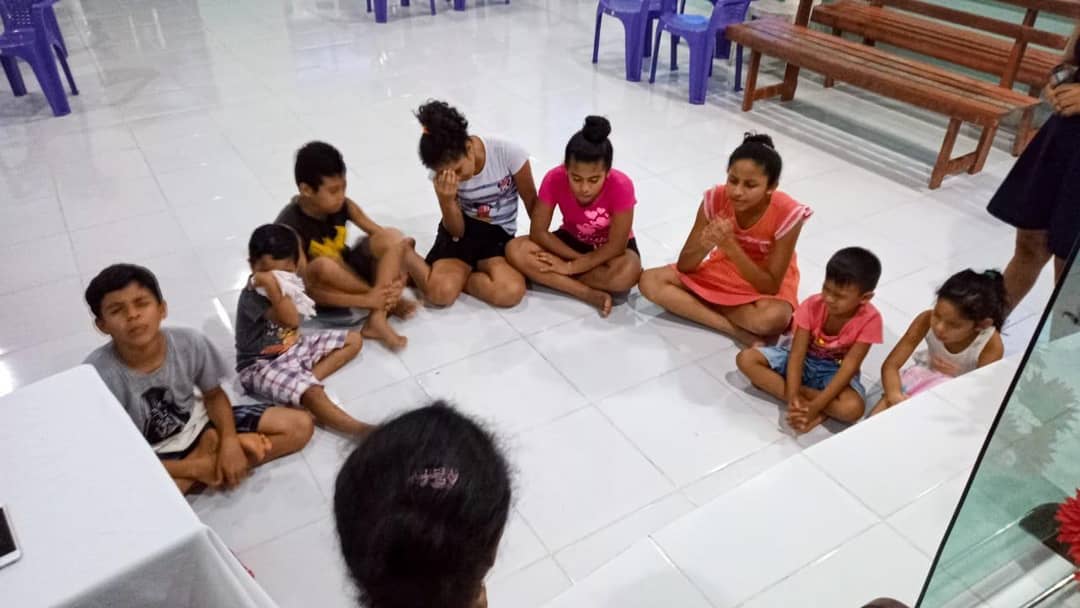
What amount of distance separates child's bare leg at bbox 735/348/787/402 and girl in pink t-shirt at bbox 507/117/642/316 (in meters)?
0.52

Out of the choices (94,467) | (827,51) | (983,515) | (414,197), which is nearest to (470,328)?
(414,197)

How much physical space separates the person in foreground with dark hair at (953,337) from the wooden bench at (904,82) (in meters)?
1.68

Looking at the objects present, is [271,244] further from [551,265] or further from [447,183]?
[551,265]

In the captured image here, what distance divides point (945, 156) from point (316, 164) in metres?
2.78

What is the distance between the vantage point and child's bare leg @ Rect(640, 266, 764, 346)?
2.41m

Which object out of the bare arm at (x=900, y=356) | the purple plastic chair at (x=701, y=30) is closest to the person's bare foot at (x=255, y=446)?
the bare arm at (x=900, y=356)

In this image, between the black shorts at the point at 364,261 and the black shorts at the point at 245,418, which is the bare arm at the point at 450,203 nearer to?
the black shorts at the point at 364,261

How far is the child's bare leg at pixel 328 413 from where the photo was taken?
200 cm

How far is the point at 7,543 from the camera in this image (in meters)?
1.01

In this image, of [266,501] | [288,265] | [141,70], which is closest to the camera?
[266,501]

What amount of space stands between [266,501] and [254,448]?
0.13 m

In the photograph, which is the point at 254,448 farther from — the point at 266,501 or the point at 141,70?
the point at 141,70

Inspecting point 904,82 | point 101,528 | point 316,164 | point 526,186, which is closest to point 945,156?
point 904,82

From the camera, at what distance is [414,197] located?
3.30 meters
